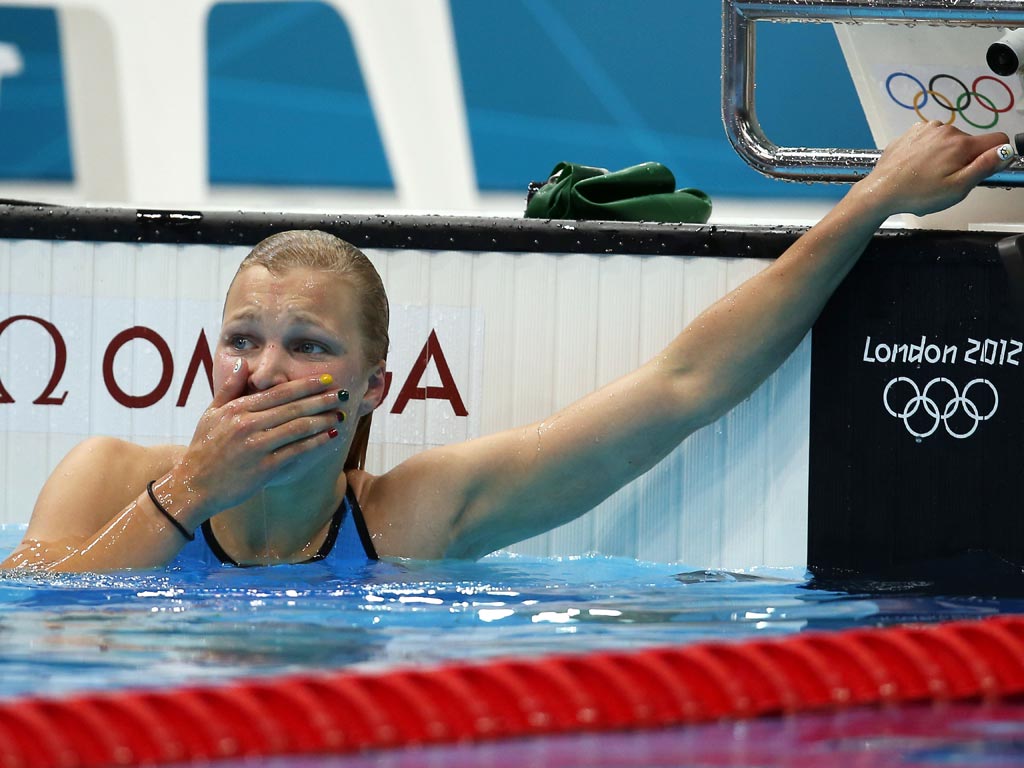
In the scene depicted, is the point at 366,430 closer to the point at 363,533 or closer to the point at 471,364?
the point at 363,533

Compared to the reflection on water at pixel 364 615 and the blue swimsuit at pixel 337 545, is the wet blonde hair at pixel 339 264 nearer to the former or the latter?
the blue swimsuit at pixel 337 545

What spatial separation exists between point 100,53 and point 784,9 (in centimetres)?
453

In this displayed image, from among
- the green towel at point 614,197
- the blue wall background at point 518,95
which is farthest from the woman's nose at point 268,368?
the blue wall background at point 518,95

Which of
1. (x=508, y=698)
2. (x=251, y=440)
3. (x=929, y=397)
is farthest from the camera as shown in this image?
(x=929, y=397)

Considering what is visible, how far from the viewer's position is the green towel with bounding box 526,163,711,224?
9.50 ft

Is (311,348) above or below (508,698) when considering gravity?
above

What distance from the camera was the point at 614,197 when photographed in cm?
294

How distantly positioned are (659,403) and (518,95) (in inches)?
141

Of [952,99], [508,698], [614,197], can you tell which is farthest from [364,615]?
[952,99]

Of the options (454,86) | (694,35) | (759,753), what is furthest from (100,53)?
(759,753)

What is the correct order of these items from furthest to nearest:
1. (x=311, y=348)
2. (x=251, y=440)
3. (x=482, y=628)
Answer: (x=311, y=348) < (x=251, y=440) < (x=482, y=628)

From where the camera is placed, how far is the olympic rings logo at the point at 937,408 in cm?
268

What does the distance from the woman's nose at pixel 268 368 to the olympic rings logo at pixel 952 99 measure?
1323 millimetres

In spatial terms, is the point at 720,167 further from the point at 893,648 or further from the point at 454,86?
the point at 893,648
